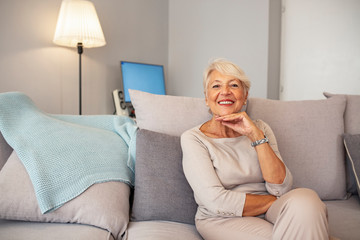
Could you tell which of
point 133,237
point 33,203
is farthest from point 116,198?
point 33,203

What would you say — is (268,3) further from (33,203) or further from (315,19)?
(33,203)

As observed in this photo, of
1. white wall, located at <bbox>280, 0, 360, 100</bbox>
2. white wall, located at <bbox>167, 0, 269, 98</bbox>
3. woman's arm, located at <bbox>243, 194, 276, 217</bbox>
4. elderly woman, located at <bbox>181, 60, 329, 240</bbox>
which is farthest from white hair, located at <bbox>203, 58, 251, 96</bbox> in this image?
white wall, located at <bbox>280, 0, 360, 100</bbox>

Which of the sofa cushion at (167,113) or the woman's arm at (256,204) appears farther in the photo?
the sofa cushion at (167,113)

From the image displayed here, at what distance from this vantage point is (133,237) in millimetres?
1213

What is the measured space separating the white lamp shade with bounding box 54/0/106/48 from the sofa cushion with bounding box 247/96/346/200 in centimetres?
146

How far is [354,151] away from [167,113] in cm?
95

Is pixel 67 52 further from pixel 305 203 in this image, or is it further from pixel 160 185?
pixel 305 203

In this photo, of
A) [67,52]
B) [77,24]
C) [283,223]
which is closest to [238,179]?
[283,223]

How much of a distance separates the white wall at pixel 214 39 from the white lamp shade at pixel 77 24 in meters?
1.36

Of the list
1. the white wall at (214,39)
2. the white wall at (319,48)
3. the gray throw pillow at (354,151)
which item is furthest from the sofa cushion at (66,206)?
the white wall at (319,48)

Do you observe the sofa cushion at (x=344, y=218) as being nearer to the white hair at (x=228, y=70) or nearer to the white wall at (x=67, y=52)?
the white hair at (x=228, y=70)

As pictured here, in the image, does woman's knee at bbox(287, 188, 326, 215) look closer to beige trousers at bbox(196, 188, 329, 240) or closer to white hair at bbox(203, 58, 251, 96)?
beige trousers at bbox(196, 188, 329, 240)

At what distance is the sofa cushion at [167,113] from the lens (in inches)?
61.6

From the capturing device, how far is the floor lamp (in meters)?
2.47
